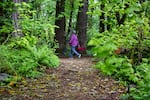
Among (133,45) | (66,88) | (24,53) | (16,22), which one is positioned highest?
(16,22)

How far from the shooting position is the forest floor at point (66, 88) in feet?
27.3

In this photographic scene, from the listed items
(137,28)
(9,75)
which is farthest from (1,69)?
(137,28)

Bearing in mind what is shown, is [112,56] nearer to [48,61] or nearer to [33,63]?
[33,63]

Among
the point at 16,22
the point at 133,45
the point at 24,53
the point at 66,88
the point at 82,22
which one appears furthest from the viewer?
the point at 82,22

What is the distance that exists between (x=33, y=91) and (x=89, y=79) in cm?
241

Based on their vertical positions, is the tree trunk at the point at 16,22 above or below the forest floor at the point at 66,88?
above

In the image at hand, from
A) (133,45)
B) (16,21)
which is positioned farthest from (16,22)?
(133,45)

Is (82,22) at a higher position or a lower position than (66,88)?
higher

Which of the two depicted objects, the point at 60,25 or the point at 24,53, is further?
the point at 60,25

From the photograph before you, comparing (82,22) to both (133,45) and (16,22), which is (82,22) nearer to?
(16,22)

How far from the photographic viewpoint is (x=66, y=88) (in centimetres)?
923

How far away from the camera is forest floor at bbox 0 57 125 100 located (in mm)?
8312

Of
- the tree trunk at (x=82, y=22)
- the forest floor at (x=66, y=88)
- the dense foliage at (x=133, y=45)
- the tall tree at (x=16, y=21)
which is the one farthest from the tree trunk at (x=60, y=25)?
the dense foliage at (x=133, y=45)

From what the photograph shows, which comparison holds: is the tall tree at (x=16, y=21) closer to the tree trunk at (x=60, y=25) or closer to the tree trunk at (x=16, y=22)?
the tree trunk at (x=16, y=22)
